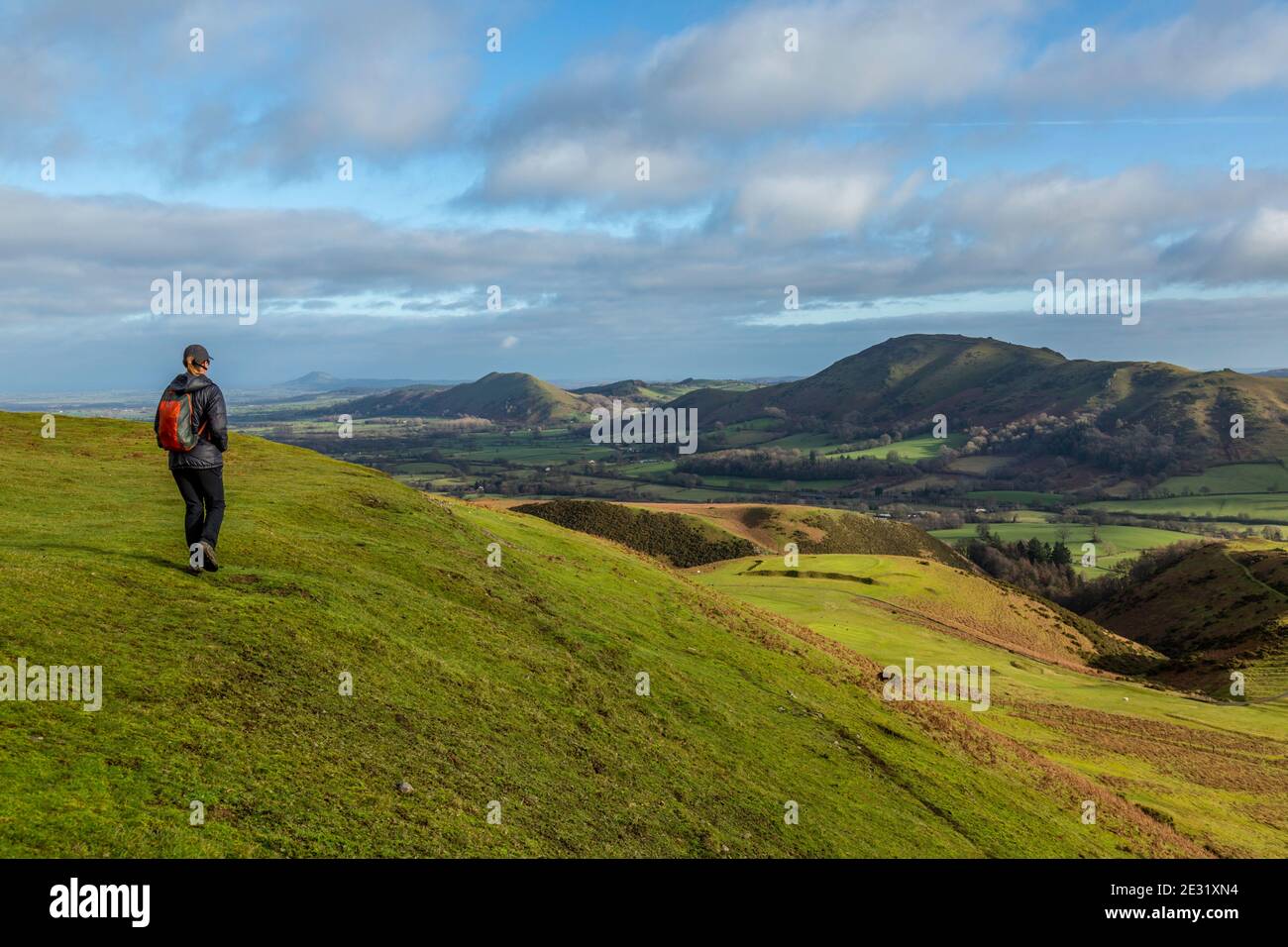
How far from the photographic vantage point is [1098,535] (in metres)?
181

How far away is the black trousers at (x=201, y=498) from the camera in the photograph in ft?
59.8

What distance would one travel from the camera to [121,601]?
688 inches

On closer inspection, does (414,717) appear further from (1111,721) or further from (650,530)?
(650,530)

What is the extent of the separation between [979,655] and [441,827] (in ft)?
214

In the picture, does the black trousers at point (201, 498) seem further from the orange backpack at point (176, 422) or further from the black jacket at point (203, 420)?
the orange backpack at point (176, 422)

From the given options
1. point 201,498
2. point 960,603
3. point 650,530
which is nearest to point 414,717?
point 201,498

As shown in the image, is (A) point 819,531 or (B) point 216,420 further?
(A) point 819,531

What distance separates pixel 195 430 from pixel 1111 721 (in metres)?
53.5

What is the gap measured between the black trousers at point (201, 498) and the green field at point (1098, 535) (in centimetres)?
15733

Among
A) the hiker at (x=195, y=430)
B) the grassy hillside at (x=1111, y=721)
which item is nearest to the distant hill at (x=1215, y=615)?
the grassy hillside at (x=1111, y=721)
